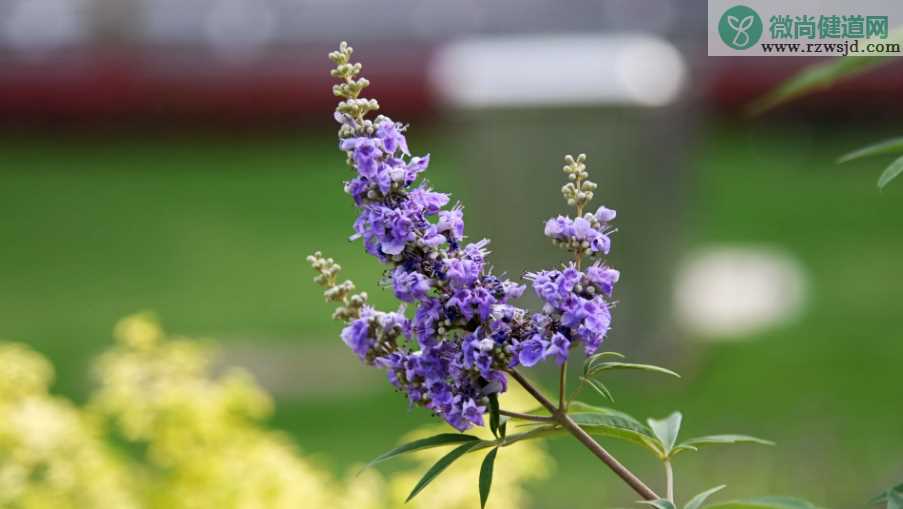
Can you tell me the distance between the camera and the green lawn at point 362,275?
13.9 feet

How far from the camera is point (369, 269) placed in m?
6.77

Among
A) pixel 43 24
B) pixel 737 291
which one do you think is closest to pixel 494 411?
pixel 737 291

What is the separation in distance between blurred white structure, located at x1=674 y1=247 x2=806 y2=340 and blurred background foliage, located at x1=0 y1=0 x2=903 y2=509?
2 cm

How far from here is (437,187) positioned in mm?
8469

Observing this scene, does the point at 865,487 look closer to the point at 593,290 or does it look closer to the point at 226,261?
the point at 593,290

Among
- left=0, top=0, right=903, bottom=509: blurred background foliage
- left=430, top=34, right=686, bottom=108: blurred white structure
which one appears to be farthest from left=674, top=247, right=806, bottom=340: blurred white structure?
left=430, top=34, right=686, bottom=108: blurred white structure

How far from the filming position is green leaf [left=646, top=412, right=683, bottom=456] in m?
1.23

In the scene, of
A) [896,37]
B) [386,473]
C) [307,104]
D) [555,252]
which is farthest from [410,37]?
[896,37]

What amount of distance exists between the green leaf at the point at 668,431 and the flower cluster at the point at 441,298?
0.65 ft

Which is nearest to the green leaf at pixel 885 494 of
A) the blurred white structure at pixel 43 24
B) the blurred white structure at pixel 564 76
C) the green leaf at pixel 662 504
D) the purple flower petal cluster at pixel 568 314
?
the green leaf at pixel 662 504

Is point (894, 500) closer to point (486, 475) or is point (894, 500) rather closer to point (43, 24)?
point (486, 475)

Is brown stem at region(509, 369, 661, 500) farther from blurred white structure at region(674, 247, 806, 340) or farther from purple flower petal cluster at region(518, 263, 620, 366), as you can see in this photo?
blurred white structure at region(674, 247, 806, 340)

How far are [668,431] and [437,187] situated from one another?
723 centimetres

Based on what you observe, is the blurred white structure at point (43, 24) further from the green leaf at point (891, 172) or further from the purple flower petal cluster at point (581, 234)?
the green leaf at point (891, 172)
